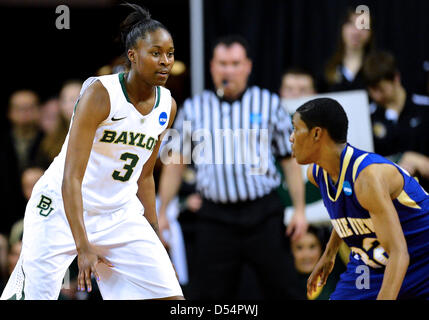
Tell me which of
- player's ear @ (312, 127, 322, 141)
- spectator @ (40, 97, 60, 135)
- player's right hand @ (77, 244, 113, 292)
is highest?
spectator @ (40, 97, 60, 135)

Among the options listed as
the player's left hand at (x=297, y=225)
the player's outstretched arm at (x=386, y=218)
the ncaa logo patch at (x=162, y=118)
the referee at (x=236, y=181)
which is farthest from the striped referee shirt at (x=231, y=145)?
the player's outstretched arm at (x=386, y=218)

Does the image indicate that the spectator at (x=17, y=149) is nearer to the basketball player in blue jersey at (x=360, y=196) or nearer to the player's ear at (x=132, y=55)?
the player's ear at (x=132, y=55)

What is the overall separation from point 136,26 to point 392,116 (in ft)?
7.32

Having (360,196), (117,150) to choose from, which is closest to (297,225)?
(360,196)

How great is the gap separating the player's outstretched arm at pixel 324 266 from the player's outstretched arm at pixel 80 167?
105cm

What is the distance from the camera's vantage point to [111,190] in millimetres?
3291

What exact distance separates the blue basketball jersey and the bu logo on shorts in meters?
1.21

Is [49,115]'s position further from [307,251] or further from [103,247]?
[103,247]

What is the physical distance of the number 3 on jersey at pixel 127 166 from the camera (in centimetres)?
324

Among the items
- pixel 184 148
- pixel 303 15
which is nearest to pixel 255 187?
pixel 184 148

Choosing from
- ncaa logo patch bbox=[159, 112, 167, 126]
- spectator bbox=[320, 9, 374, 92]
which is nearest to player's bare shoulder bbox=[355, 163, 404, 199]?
ncaa logo patch bbox=[159, 112, 167, 126]

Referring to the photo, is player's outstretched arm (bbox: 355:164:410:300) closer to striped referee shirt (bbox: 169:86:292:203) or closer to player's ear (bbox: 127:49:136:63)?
player's ear (bbox: 127:49:136:63)

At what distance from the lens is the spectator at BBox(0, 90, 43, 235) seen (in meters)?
5.13
